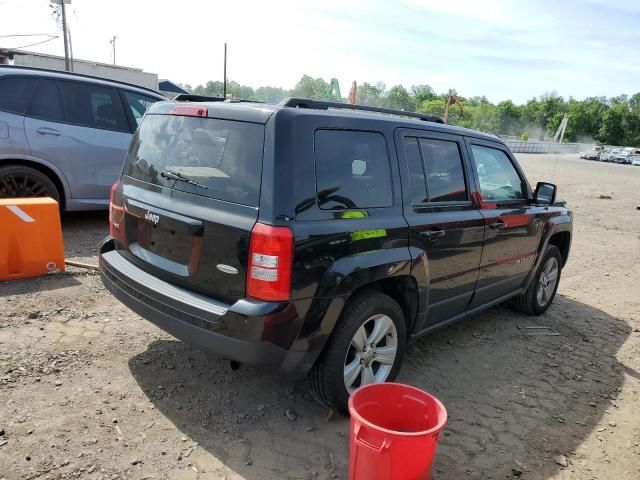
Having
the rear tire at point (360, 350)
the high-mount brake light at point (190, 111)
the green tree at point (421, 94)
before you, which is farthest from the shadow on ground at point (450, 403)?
the green tree at point (421, 94)

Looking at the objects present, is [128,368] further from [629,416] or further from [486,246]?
[629,416]

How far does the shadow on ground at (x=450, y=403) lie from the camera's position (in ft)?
9.27

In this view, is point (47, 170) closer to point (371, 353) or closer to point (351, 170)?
point (351, 170)

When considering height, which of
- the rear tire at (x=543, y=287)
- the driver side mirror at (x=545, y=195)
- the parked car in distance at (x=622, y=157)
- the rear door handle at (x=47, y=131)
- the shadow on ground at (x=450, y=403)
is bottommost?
the parked car in distance at (x=622, y=157)

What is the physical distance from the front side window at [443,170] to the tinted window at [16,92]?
480cm

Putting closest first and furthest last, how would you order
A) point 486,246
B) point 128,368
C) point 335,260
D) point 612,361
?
point 335,260, point 128,368, point 486,246, point 612,361

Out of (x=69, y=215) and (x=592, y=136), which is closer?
(x=69, y=215)

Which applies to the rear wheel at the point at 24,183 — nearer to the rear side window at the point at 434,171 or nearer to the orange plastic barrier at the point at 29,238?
the orange plastic barrier at the point at 29,238

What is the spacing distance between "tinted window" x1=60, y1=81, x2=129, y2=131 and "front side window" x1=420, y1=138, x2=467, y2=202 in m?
4.61

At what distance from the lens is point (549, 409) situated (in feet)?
11.6

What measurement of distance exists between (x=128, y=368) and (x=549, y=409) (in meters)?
2.92

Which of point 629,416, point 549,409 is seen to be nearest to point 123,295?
point 549,409

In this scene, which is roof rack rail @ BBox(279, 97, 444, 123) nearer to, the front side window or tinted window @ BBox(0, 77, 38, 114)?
the front side window

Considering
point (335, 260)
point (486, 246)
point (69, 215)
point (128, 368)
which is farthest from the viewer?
point (69, 215)
